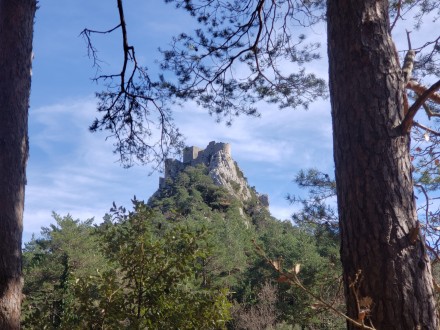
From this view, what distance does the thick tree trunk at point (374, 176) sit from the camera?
67.1 inches

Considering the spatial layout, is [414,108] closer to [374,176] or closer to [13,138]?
[374,176]

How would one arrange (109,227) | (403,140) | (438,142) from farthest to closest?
(109,227) < (438,142) < (403,140)

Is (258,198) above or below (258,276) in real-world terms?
above

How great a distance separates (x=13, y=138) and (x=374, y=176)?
8.38 ft

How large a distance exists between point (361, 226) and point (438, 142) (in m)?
1.32

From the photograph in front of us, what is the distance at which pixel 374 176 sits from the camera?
1870 mm

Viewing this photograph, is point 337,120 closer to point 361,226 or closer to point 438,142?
point 361,226

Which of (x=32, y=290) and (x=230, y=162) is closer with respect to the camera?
(x=32, y=290)

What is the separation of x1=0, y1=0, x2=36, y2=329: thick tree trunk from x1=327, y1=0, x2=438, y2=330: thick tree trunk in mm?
2219

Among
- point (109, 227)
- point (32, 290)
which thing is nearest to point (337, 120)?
point (109, 227)

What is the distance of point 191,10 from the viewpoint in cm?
443

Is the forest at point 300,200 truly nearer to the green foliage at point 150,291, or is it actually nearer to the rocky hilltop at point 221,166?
the green foliage at point 150,291

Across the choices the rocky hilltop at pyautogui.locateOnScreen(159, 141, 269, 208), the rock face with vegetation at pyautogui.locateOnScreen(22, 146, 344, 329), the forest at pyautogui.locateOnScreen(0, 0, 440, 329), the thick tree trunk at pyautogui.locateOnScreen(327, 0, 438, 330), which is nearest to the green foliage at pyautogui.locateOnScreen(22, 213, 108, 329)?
the rock face with vegetation at pyautogui.locateOnScreen(22, 146, 344, 329)

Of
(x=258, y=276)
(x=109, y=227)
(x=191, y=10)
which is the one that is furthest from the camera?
(x=258, y=276)
